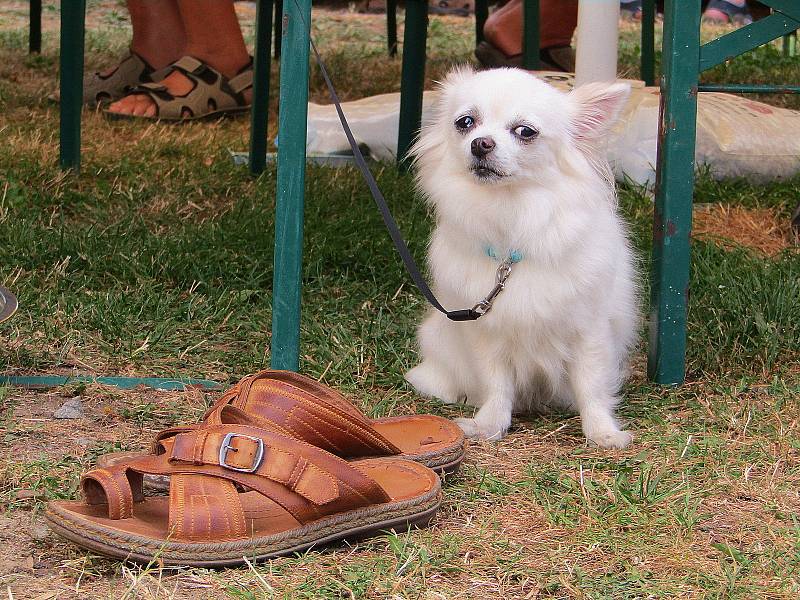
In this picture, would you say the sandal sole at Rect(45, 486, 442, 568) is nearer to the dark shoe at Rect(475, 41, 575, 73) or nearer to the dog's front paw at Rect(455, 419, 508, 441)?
the dog's front paw at Rect(455, 419, 508, 441)

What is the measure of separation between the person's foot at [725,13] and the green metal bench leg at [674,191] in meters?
7.23

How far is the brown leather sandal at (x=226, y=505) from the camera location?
144cm

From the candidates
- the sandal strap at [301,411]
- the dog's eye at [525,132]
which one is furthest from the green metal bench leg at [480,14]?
the sandal strap at [301,411]

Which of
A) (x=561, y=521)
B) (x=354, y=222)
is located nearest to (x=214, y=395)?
(x=561, y=521)

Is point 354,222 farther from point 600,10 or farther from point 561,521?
point 561,521

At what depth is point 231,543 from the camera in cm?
146

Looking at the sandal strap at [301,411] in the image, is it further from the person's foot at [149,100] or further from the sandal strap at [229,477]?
the person's foot at [149,100]

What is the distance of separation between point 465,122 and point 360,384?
597 millimetres

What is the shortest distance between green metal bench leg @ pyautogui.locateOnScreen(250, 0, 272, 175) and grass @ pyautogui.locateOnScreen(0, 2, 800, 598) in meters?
0.11

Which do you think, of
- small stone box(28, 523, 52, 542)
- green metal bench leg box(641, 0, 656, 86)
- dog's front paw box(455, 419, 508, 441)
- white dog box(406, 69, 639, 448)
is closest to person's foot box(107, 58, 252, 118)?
green metal bench leg box(641, 0, 656, 86)

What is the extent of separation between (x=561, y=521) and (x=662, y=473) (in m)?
0.28

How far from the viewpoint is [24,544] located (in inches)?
60.4

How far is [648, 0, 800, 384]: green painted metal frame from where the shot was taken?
7.22ft

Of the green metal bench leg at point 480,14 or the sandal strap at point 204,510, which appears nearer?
the sandal strap at point 204,510
